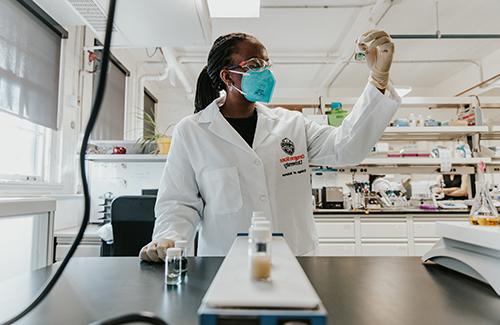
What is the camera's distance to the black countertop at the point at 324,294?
482mm

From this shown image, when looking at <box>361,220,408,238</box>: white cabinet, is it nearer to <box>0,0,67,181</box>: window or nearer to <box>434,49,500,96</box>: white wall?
<box>0,0,67,181</box>: window

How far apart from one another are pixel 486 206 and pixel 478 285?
0.24 metres

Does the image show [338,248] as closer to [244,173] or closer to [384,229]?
[384,229]

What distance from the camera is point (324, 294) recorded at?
583mm

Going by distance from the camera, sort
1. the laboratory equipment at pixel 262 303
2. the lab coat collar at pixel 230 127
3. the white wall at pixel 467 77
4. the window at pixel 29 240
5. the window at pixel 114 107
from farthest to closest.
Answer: the white wall at pixel 467 77 < the window at pixel 114 107 < the window at pixel 29 240 < the lab coat collar at pixel 230 127 < the laboratory equipment at pixel 262 303

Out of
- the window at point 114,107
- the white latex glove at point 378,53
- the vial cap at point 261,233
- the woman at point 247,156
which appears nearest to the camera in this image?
the vial cap at point 261,233

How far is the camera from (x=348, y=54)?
4.28m

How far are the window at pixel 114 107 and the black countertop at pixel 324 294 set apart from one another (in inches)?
129

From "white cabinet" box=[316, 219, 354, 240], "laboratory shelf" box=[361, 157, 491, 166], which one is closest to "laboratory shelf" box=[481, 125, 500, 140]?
"laboratory shelf" box=[361, 157, 491, 166]

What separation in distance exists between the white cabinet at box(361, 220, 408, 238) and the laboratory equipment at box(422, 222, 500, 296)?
2394mm

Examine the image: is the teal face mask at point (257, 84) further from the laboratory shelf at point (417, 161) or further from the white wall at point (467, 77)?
the white wall at point (467, 77)

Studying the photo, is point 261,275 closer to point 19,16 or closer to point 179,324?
point 179,324

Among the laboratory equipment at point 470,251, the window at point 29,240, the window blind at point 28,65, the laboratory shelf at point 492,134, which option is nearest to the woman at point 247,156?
the laboratory equipment at point 470,251

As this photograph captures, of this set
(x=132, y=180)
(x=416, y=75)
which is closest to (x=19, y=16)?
(x=132, y=180)
